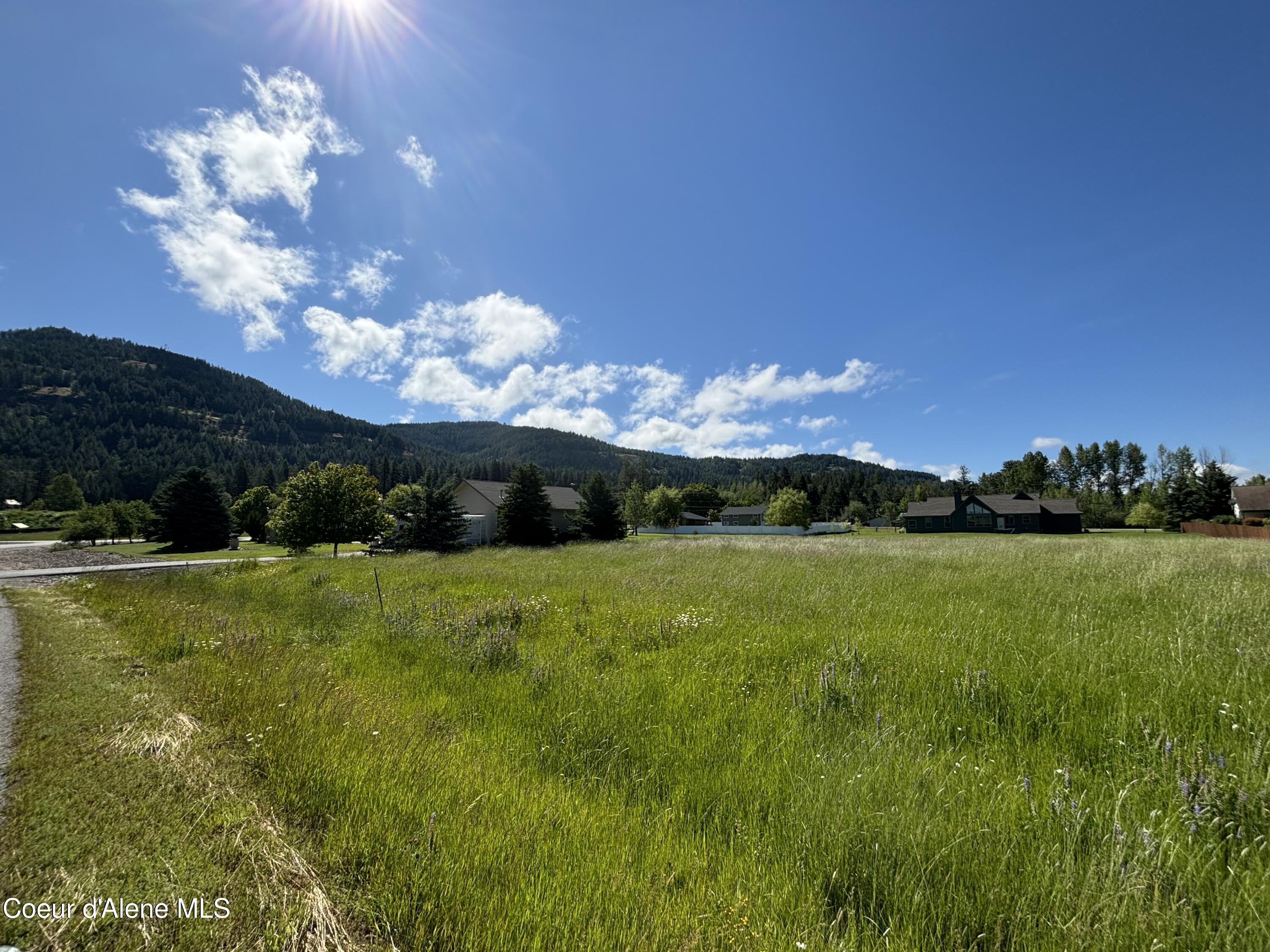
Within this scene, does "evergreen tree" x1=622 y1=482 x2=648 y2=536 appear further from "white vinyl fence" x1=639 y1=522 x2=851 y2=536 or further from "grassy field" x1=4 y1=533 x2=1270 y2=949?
"grassy field" x1=4 y1=533 x2=1270 y2=949

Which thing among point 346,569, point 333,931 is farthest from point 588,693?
point 346,569

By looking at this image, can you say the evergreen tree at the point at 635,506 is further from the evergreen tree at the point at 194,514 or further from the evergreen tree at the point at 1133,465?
the evergreen tree at the point at 1133,465

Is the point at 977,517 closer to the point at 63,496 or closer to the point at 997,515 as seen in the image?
the point at 997,515

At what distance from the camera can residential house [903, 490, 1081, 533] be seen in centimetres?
6625

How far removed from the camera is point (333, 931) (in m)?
2.05

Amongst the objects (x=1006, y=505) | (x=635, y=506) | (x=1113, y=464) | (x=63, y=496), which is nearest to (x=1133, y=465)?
(x=1113, y=464)

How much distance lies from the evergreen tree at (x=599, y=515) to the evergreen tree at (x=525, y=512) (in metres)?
4.44

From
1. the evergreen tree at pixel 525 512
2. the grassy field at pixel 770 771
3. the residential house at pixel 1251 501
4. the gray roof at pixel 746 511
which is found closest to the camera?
the grassy field at pixel 770 771

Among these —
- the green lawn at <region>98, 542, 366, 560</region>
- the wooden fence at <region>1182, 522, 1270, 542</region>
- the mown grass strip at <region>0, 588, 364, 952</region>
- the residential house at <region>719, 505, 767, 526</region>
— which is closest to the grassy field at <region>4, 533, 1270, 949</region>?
the mown grass strip at <region>0, 588, 364, 952</region>

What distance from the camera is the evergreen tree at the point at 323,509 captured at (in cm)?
3203

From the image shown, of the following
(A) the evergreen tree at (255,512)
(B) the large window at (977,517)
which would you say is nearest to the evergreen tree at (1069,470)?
(B) the large window at (977,517)

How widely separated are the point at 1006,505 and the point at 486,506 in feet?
241

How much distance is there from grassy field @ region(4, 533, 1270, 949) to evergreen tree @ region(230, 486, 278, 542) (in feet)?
216

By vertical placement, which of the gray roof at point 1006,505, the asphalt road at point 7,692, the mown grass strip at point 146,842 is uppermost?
the gray roof at point 1006,505
